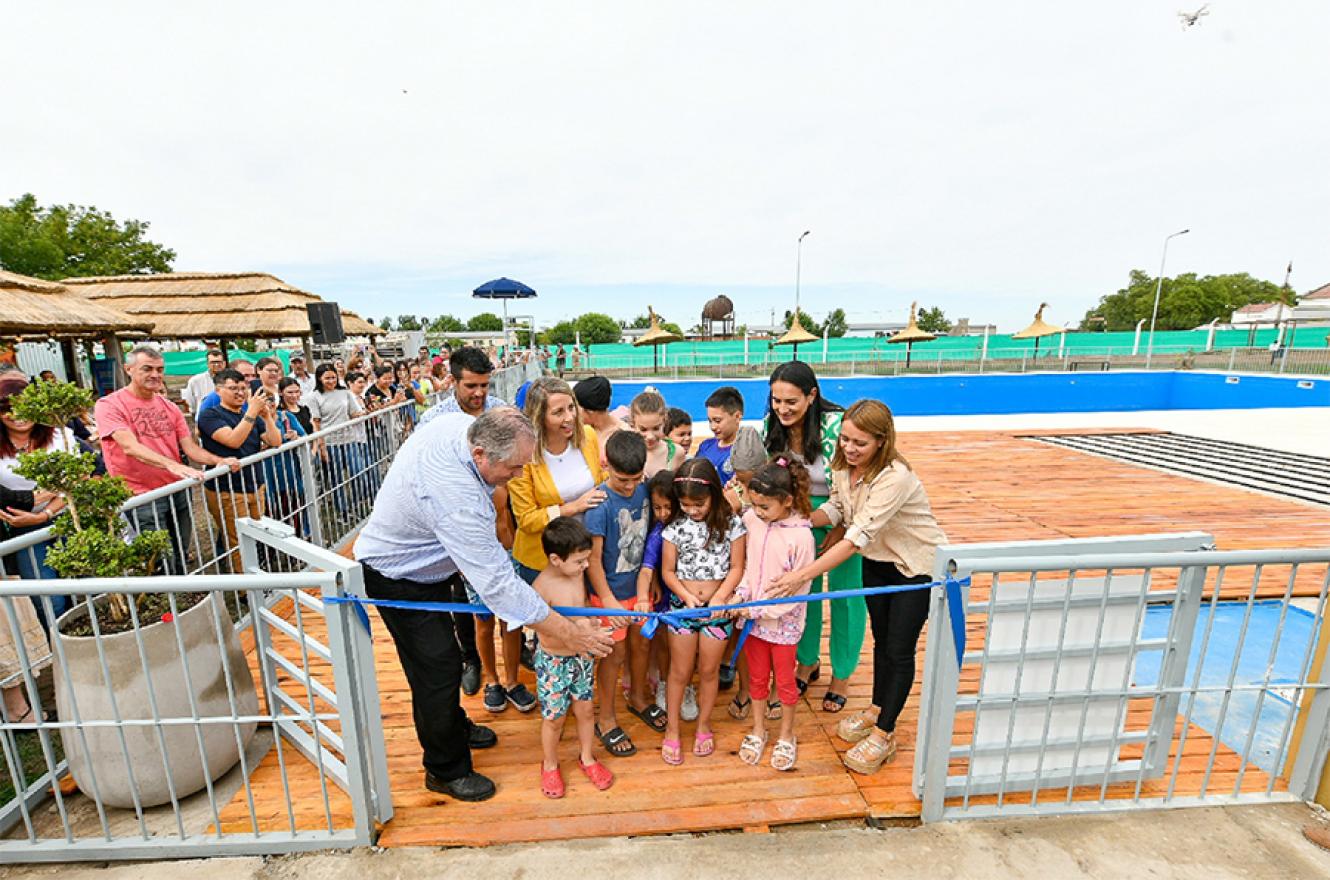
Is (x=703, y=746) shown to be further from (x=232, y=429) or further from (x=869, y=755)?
(x=232, y=429)

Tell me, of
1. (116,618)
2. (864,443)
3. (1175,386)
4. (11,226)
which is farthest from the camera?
(1175,386)

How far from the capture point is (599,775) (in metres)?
2.58

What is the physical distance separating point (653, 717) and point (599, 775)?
0.49 metres

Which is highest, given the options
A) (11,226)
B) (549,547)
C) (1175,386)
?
(11,226)

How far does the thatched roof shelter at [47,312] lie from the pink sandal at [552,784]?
10.3 m

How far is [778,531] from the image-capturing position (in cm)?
264

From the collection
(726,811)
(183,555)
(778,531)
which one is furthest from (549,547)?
(183,555)

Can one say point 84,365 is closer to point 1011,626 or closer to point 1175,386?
point 1011,626

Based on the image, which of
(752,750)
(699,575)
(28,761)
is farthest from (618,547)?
(28,761)

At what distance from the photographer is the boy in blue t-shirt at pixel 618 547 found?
2.57 m

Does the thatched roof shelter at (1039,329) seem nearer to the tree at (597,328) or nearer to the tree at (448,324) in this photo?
the tree at (597,328)

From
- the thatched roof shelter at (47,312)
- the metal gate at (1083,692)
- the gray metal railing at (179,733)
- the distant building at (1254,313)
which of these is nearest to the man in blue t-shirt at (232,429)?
the gray metal railing at (179,733)

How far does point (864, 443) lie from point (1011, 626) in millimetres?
953

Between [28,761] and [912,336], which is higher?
[912,336]
